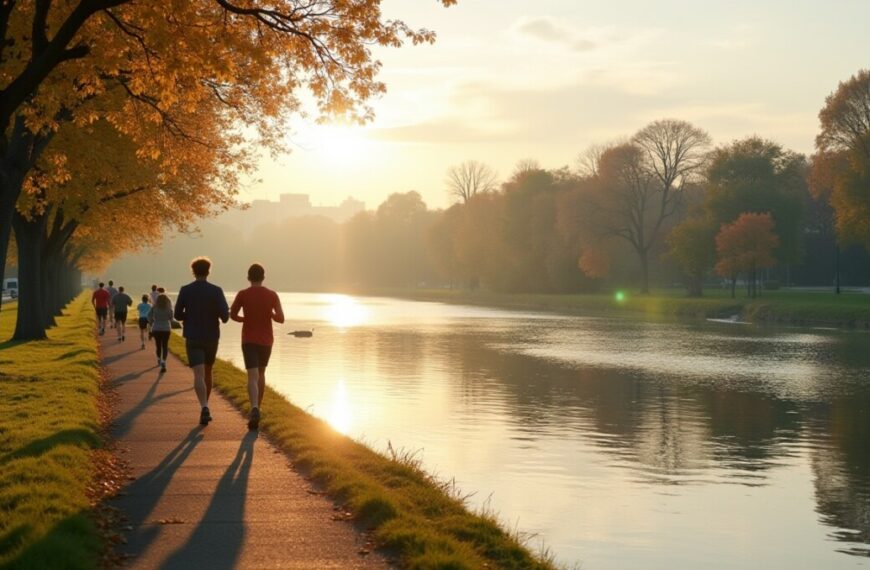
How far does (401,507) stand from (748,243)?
227ft

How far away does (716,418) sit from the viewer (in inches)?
893

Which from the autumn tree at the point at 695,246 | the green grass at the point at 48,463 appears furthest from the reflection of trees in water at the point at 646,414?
the autumn tree at the point at 695,246

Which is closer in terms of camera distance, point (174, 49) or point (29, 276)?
point (174, 49)

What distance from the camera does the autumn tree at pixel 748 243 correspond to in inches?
2968

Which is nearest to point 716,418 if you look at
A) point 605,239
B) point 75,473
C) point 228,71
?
point 228,71

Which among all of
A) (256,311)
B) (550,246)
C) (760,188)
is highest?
(760,188)

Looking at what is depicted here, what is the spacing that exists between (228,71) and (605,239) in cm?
7939

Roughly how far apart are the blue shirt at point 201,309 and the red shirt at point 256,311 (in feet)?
1.40

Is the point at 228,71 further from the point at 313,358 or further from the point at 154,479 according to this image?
the point at 313,358

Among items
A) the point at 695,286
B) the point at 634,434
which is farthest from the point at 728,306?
the point at 634,434

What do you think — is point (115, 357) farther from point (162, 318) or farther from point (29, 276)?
point (162, 318)

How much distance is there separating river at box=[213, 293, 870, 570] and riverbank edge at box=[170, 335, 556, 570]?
155 centimetres

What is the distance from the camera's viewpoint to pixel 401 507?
1035 centimetres

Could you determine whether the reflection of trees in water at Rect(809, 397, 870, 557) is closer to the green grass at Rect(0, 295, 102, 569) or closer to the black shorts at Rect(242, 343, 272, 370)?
the black shorts at Rect(242, 343, 272, 370)
